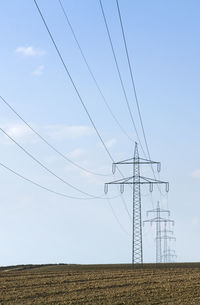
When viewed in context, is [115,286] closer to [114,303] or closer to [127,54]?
[114,303]

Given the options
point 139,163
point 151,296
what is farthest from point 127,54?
point 139,163

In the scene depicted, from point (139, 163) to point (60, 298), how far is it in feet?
85.2

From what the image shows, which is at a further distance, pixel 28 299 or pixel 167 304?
pixel 28 299

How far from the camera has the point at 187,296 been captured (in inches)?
1000

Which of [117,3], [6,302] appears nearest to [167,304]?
[6,302]

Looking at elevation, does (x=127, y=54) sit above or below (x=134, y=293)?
above

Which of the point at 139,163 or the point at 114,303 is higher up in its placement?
the point at 139,163

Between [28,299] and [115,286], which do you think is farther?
[115,286]

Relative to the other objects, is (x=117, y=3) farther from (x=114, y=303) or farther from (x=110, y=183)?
(x=110, y=183)

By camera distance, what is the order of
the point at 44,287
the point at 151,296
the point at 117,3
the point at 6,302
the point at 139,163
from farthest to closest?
the point at 139,163
the point at 44,287
the point at 151,296
the point at 6,302
the point at 117,3

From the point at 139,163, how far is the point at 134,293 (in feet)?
78.3

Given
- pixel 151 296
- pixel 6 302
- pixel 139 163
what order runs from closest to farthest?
1. pixel 6 302
2. pixel 151 296
3. pixel 139 163

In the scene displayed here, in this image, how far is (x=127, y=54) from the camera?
25453mm

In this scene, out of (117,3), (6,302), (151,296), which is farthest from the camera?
(151,296)
